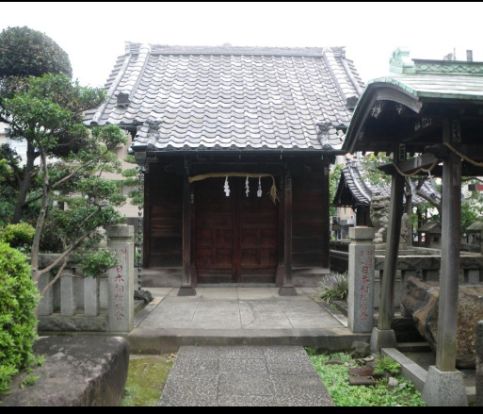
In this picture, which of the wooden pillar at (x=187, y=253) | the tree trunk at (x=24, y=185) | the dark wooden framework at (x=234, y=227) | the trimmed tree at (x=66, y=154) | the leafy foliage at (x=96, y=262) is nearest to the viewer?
the trimmed tree at (x=66, y=154)

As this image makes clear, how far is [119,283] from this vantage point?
6305mm

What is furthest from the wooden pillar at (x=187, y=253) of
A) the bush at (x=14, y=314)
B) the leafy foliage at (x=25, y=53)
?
the bush at (x=14, y=314)

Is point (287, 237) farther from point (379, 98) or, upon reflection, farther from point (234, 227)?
point (379, 98)

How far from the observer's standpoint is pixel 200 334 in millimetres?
6359

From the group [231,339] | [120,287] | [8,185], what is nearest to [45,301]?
[120,287]

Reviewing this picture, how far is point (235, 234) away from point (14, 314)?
23.4 feet

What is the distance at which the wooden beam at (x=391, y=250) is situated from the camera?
6.01 meters

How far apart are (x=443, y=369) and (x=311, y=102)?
7.79 metres

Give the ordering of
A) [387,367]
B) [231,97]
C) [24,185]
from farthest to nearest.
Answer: [231,97] → [24,185] → [387,367]

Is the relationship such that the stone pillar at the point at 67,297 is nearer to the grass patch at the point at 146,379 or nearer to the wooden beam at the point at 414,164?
the grass patch at the point at 146,379

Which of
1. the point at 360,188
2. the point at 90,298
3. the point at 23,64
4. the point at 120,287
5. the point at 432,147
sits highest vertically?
the point at 23,64

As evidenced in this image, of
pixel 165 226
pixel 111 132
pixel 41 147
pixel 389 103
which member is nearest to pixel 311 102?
pixel 165 226

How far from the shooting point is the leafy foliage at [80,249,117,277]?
5.65m

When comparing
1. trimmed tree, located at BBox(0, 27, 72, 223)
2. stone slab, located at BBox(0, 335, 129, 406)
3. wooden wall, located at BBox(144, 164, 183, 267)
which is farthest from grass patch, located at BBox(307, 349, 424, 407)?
wooden wall, located at BBox(144, 164, 183, 267)
